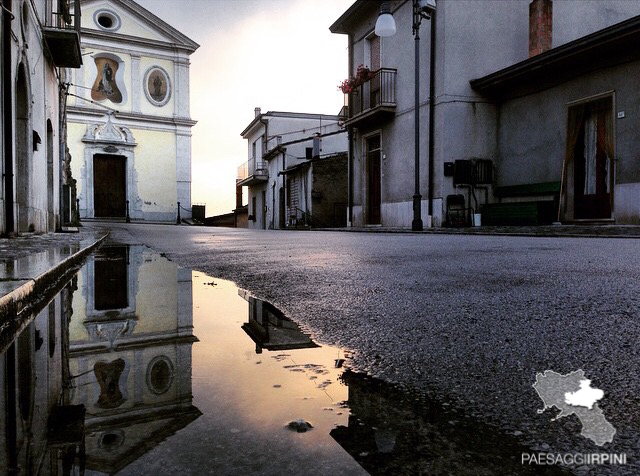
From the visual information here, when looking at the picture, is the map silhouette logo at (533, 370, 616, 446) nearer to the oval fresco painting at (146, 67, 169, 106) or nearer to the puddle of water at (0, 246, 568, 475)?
the puddle of water at (0, 246, 568, 475)

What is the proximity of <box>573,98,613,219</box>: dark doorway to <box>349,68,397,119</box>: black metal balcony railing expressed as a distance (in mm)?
5752

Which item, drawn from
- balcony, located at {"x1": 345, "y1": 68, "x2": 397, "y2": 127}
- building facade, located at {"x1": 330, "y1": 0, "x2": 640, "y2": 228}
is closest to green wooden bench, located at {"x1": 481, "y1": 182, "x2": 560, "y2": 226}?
building facade, located at {"x1": 330, "y1": 0, "x2": 640, "y2": 228}

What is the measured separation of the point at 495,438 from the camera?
78 centimetres

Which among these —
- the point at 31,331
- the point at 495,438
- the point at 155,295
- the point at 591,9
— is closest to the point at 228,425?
the point at 495,438

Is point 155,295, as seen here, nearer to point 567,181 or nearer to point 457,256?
point 457,256

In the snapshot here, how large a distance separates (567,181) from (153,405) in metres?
12.0

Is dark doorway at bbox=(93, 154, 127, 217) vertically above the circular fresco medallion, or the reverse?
the circular fresco medallion

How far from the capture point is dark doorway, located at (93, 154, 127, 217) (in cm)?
2628

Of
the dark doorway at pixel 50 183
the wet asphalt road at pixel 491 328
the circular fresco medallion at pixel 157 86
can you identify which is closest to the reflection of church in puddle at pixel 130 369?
the wet asphalt road at pixel 491 328

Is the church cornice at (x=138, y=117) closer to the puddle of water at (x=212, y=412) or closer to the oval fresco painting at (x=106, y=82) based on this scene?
the oval fresco painting at (x=106, y=82)

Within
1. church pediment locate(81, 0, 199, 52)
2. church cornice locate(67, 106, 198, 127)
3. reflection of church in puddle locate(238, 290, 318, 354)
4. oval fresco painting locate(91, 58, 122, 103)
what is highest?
church pediment locate(81, 0, 199, 52)

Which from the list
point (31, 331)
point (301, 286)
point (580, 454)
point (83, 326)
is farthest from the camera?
point (301, 286)

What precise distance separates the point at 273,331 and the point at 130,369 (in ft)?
1.72

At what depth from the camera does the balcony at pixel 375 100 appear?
15.7m
